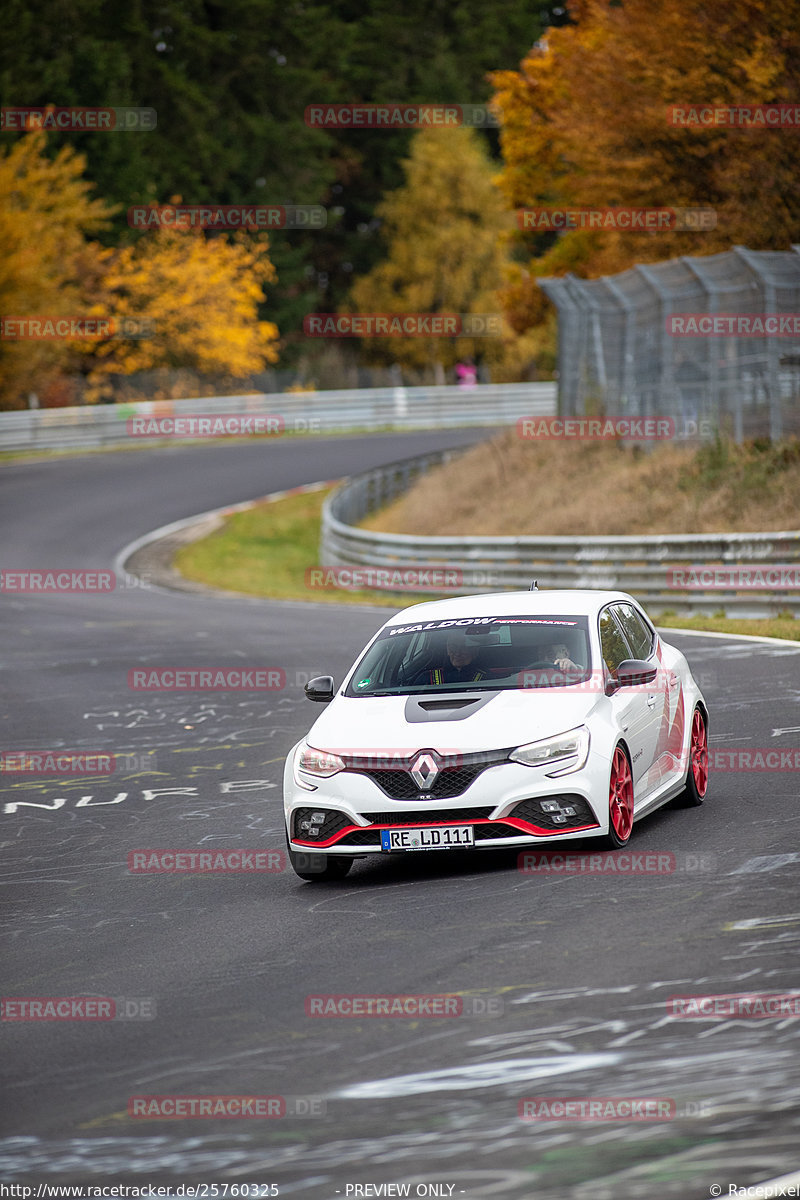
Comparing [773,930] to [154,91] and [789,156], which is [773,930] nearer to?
[789,156]

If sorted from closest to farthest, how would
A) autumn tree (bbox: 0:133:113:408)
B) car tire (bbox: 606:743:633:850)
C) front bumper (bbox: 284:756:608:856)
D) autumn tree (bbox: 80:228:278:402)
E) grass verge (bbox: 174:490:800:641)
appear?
front bumper (bbox: 284:756:608:856), car tire (bbox: 606:743:633:850), grass verge (bbox: 174:490:800:641), autumn tree (bbox: 0:133:113:408), autumn tree (bbox: 80:228:278:402)

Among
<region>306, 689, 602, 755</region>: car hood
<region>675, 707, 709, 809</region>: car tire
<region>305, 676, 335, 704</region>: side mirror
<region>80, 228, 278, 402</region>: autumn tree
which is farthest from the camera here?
<region>80, 228, 278, 402</region>: autumn tree

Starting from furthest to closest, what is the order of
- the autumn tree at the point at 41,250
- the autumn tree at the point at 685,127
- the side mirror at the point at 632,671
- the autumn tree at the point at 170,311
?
the autumn tree at the point at 170,311 → the autumn tree at the point at 41,250 → the autumn tree at the point at 685,127 → the side mirror at the point at 632,671

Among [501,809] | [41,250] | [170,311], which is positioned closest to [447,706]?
[501,809]

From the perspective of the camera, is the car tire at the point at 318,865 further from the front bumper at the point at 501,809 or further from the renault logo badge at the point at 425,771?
the renault logo badge at the point at 425,771

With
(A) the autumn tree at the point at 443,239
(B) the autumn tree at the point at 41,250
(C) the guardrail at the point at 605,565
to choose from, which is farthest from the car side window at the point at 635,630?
(A) the autumn tree at the point at 443,239

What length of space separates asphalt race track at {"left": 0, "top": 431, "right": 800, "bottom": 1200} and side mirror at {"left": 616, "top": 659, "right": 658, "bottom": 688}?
91cm

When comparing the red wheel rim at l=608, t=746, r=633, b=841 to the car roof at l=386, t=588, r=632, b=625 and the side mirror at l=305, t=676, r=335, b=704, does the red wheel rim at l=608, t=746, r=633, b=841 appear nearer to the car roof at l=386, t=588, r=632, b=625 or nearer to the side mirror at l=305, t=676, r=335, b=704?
the car roof at l=386, t=588, r=632, b=625

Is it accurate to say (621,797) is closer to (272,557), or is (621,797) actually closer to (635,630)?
(635,630)

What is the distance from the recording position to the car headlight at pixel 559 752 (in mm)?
8938

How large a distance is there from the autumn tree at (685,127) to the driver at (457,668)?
2209 cm

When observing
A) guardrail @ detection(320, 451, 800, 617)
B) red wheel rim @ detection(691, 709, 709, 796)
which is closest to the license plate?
red wheel rim @ detection(691, 709, 709, 796)

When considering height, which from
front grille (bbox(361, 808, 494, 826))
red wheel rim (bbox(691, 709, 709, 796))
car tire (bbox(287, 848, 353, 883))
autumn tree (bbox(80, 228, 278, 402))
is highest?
autumn tree (bbox(80, 228, 278, 402))

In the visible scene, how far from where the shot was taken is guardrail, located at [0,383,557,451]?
51500 millimetres
